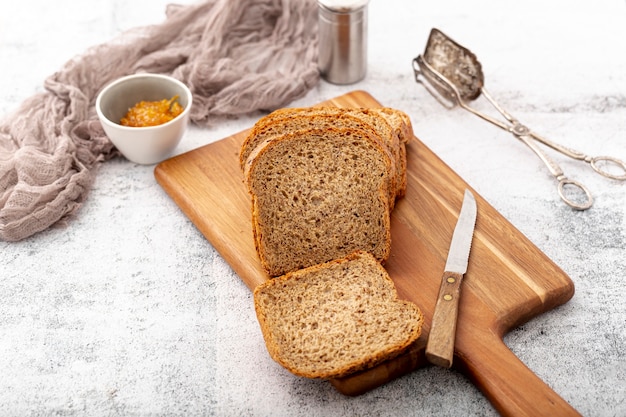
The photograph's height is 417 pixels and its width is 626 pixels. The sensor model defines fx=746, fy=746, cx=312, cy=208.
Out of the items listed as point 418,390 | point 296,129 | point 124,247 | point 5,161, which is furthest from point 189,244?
point 418,390

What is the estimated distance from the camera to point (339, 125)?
3.49m

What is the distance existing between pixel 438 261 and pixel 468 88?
1.51 metres

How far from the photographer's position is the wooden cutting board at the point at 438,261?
3.02 meters

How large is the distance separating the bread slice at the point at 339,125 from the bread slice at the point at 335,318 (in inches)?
24.1

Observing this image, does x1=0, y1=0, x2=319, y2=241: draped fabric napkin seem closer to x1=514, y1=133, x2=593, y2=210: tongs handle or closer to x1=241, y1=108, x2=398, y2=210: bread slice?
x1=241, y1=108, x2=398, y2=210: bread slice

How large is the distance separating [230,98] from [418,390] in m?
2.26

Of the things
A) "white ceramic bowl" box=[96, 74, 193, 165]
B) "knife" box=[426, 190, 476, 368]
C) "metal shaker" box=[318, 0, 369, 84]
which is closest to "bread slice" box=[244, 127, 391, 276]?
"knife" box=[426, 190, 476, 368]

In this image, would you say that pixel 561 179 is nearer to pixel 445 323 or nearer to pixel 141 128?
pixel 445 323

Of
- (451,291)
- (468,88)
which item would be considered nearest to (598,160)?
(468,88)

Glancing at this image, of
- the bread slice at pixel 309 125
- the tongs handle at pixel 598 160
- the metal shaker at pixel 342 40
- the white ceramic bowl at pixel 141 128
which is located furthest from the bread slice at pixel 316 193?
the metal shaker at pixel 342 40

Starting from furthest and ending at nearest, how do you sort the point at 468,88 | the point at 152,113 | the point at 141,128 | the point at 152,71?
the point at 152,71 < the point at 468,88 < the point at 152,113 < the point at 141,128

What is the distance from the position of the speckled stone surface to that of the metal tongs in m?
0.09

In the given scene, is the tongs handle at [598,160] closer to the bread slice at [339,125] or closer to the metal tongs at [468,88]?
the metal tongs at [468,88]

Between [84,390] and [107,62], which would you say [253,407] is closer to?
[84,390]
